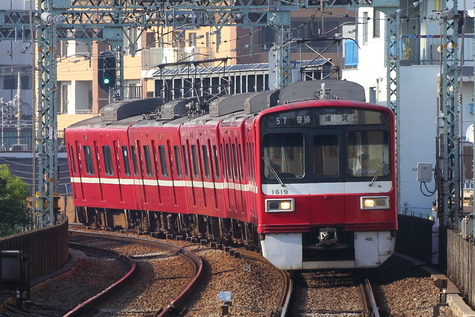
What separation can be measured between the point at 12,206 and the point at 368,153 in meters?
12.7

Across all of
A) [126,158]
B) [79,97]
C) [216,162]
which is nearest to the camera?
[216,162]

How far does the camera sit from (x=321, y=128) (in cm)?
1549

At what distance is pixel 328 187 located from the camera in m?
15.4

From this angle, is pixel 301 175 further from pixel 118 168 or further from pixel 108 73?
pixel 108 73

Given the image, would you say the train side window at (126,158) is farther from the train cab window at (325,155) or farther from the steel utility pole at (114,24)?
the train cab window at (325,155)

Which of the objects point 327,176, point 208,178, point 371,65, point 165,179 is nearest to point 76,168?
point 165,179

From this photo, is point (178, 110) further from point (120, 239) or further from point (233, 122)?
point (233, 122)

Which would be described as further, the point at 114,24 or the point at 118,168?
the point at 114,24

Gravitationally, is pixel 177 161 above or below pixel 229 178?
above

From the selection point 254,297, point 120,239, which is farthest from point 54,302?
point 120,239

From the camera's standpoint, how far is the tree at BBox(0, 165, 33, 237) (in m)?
25.9

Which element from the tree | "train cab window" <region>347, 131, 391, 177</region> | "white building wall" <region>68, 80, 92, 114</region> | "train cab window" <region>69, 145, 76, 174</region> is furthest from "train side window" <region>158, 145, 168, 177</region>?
"white building wall" <region>68, 80, 92, 114</region>

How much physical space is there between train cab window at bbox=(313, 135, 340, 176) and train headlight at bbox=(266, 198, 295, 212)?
52cm

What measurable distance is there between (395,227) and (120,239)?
479 inches
